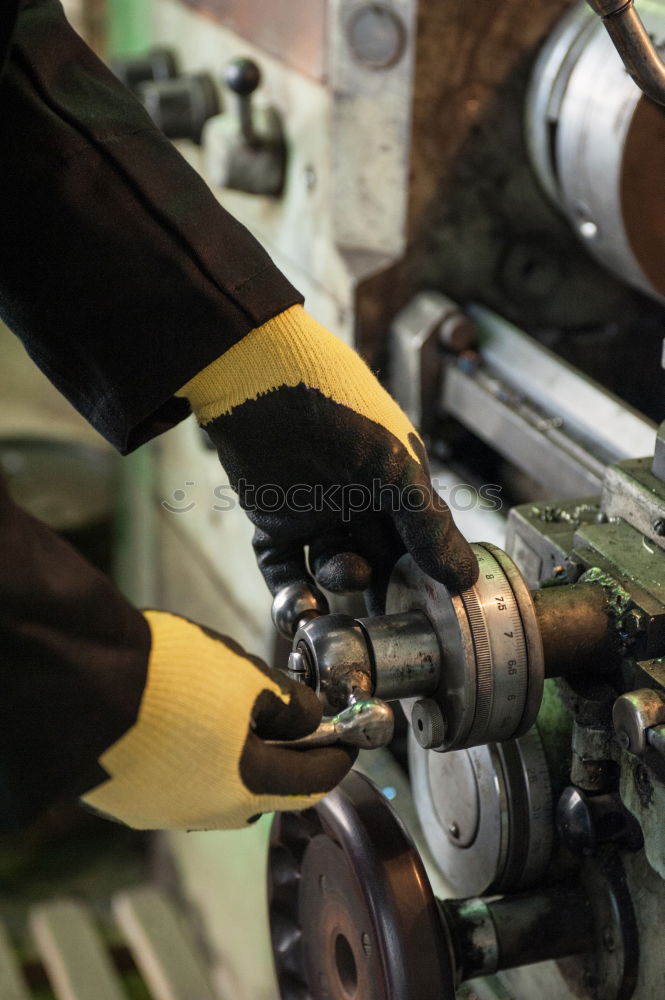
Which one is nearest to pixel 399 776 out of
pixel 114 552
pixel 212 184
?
pixel 212 184

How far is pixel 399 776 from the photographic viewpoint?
132cm

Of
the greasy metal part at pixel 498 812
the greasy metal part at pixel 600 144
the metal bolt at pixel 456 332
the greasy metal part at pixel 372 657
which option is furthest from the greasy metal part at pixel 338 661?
the metal bolt at pixel 456 332

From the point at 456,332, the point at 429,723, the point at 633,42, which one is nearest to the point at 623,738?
the point at 429,723

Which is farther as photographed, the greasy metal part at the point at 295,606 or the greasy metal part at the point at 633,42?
the greasy metal part at the point at 295,606

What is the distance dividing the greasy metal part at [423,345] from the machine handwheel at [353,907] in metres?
0.71

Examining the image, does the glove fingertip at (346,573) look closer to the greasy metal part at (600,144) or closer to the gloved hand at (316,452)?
the gloved hand at (316,452)

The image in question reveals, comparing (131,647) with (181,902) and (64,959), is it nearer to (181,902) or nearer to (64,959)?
(64,959)

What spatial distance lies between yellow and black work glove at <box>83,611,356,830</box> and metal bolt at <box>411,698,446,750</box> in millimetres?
89

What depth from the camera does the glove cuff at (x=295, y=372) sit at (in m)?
0.99

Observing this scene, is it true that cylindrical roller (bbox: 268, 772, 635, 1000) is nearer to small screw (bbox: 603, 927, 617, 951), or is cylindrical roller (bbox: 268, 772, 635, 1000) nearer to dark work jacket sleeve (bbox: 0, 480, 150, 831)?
small screw (bbox: 603, 927, 617, 951)

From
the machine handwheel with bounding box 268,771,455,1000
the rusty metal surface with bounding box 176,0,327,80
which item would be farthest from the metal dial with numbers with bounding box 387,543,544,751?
the rusty metal surface with bounding box 176,0,327,80

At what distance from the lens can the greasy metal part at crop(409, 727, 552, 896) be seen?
1.00 m

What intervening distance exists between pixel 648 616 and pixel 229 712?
0.32 meters

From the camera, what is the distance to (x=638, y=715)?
83 centimetres
